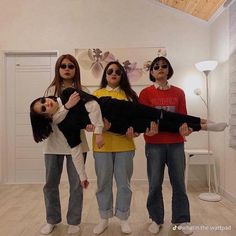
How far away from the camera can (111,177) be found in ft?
6.39

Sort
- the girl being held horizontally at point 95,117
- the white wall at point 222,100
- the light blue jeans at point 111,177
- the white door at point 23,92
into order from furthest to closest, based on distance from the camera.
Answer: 1. the white door at point 23,92
2. the white wall at point 222,100
3. the light blue jeans at point 111,177
4. the girl being held horizontally at point 95,117

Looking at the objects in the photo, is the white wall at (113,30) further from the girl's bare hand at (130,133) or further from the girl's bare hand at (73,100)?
the girl's bare hand at (73,100)

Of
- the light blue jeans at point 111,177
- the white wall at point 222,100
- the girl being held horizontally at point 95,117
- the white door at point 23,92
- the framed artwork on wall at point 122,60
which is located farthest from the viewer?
the white door at point 23,92

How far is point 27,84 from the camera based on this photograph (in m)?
3.76

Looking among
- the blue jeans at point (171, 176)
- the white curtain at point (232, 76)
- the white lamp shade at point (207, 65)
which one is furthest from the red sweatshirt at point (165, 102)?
the white lamp shade at point (207, 65)

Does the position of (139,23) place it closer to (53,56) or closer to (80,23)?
(80,23)

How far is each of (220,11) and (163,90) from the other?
1.76 metres

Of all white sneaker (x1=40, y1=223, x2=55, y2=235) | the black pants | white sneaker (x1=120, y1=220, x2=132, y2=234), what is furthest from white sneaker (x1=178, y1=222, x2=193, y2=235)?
white sneaker (x1=40, y1=223, x2=55, y2=235)

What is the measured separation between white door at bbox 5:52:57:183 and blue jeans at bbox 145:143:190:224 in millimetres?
2209

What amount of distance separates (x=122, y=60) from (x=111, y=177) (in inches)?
80.8

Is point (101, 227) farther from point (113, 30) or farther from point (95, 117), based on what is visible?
point (113, 30)

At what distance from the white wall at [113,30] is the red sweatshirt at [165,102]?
1663 millimetres

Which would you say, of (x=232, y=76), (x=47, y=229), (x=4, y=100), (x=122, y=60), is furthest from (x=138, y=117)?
(x=4, y=100)

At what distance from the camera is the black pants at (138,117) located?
1778 mm
